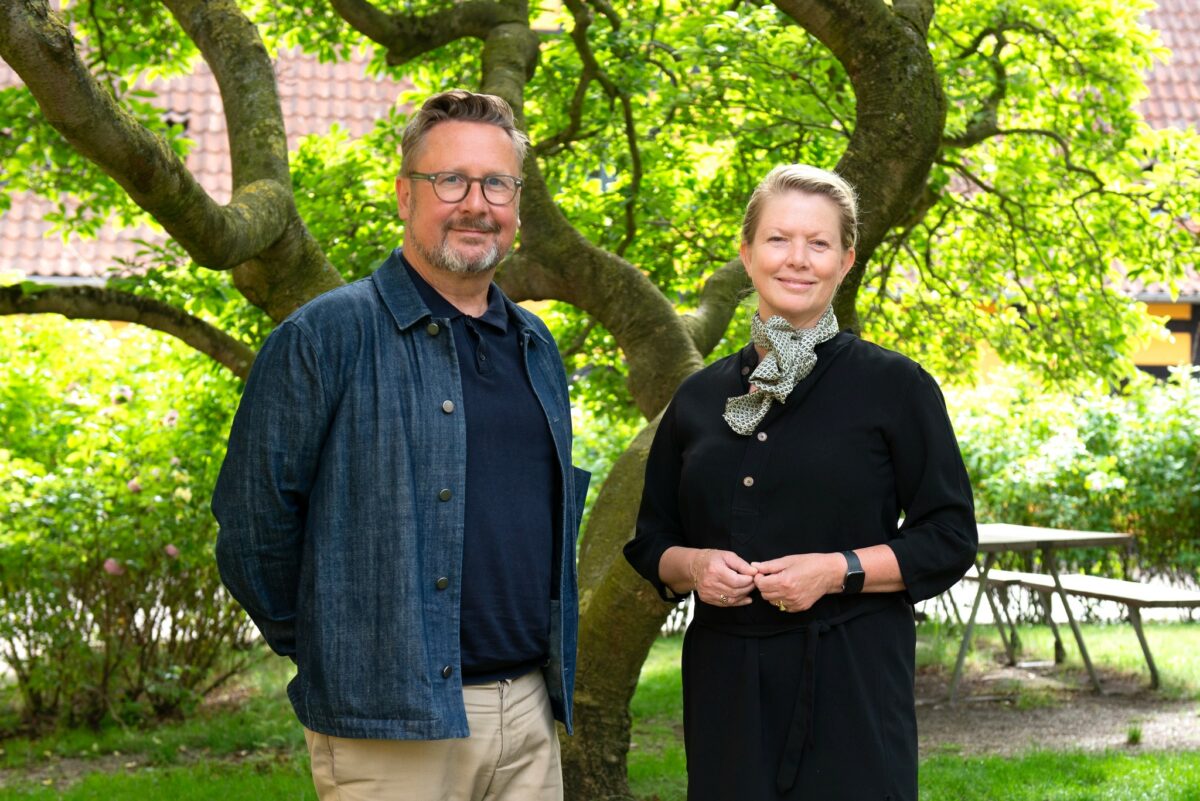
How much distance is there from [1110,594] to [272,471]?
312 inches

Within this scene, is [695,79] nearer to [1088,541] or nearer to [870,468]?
[1088,541]

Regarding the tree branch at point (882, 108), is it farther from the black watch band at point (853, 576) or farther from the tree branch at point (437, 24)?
the tree branch at point (437, 24)

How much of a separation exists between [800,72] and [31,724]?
5965 millimetres

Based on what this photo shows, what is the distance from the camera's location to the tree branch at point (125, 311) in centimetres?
552

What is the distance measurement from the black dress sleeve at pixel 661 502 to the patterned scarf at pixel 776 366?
8.3 inches

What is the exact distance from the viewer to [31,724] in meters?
8.40

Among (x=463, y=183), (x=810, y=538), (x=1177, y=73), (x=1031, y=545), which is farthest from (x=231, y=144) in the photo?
(x=1177, y=73)

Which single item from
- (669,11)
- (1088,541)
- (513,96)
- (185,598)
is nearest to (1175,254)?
(1088,541)

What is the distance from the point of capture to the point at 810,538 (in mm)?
2760

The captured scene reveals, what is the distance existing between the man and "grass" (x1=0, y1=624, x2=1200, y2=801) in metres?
3.52

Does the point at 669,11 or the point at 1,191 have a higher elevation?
the point at 669,11

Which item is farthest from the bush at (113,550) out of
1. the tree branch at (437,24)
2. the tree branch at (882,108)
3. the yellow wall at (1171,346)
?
the yellow wall at (1171,346)

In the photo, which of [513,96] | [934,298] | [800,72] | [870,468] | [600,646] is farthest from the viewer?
[934,298]

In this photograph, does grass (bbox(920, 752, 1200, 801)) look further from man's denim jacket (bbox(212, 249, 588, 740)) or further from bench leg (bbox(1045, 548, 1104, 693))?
man's denim jacket (bbox(212, 249, 588, 740))
